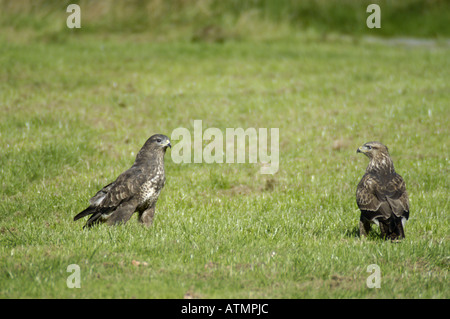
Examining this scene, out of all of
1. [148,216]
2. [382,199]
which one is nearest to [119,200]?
[148,216]

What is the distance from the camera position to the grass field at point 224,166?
656cm

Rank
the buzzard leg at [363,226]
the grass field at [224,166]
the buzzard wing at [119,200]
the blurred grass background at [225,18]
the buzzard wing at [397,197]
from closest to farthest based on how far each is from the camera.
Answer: the grass field at [224,166] → the buzzard wing at [397,197] → the buzzard leg at [363,226] → the buzzard wing at [119,200] → the blurred grass background at [225,18]

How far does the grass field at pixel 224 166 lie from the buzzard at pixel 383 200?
0.26 meters

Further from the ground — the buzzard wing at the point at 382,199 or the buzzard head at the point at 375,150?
the buzzard head at the point at 375,150

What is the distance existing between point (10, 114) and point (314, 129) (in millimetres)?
7538

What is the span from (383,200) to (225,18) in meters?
18.0

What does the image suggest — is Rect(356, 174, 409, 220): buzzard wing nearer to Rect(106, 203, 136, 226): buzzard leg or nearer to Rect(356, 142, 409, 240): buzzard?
Rect(356, 142, 409, 240): buzzard

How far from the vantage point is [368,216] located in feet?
25.4

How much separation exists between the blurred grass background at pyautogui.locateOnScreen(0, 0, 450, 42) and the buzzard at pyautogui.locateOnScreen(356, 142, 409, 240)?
15112 mm

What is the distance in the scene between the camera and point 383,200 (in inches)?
302

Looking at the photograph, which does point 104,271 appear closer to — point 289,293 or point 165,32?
point 289,293

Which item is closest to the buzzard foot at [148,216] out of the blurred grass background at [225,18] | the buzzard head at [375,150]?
the buzzard head at [375,150]

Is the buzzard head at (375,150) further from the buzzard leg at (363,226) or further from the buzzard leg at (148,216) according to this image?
the buzzard leg at (148,216)

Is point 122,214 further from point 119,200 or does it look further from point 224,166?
point 224,166
